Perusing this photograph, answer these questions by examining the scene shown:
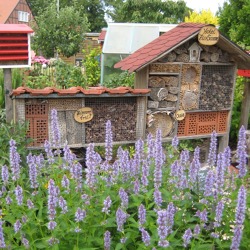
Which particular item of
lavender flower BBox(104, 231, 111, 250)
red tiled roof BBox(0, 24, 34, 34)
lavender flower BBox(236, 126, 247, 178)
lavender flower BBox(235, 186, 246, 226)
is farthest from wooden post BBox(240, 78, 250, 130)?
lavender flower BBox(104, 231, 111, 250)

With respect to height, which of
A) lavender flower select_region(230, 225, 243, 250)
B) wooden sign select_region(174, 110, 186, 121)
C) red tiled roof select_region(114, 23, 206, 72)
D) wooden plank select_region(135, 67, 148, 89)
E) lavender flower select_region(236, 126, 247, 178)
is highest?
red tiled roof select_region(114, 23, 206, 72)

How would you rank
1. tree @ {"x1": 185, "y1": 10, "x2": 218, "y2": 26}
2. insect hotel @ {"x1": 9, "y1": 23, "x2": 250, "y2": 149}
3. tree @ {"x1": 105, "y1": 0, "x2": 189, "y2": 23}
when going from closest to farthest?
insect hotel @ {"x1": 9, "y1": 23, "x2": 250, "y2": 149}
tree @ {"x1": 185, "y1": 10, "x2": 218, "y2": 26}
tree @ {"x1": 105, "y1": 0, "x2": 189, "y2": 23}

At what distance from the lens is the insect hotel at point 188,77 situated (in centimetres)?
509

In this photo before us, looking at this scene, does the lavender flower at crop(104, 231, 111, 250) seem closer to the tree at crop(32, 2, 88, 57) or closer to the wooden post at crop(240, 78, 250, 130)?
the wooden post at crop(240, 78, 250, 130)

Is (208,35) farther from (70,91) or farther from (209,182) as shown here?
(209,182)

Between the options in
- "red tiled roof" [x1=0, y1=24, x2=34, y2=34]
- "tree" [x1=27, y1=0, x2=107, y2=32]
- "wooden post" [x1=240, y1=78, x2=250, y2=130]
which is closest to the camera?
"red tiled roof" [x1=0, y1=24, x2=34, y2=34]

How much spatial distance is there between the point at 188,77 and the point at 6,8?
30.6 metres

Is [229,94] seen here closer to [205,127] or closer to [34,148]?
[205,127]

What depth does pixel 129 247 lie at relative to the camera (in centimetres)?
242

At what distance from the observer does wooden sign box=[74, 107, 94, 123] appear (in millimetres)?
4797

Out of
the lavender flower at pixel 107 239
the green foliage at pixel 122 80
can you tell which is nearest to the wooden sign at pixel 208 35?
the green foliage at pixel 122 80

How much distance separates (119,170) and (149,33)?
717cm

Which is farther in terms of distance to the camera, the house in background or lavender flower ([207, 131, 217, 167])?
the house in background

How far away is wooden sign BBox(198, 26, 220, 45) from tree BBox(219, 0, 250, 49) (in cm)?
275
